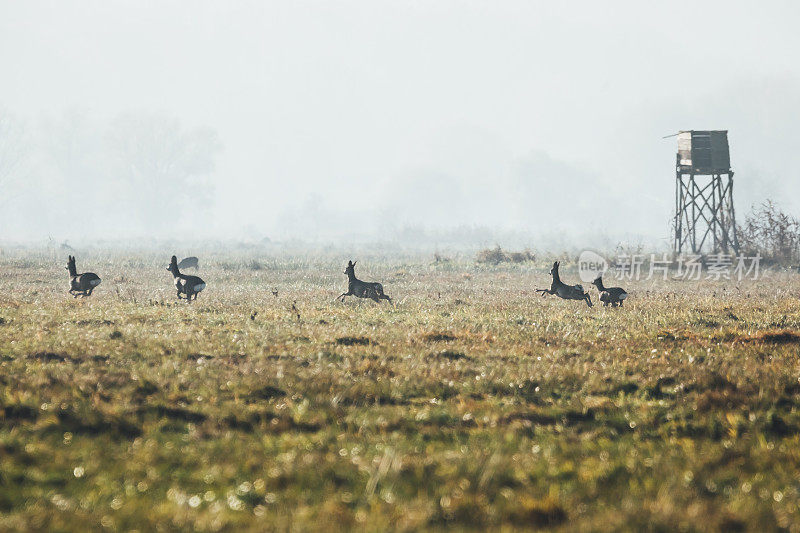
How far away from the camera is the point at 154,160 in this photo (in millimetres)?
122500

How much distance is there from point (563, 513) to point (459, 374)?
5220 millimetres

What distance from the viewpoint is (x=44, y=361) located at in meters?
A: 10.9

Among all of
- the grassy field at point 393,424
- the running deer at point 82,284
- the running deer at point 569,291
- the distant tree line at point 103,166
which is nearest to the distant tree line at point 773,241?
the running deer at point 569,291

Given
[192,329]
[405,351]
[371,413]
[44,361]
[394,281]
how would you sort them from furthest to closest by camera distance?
[394,281]
[192,329]
[405,351]
[44,361]
[371,413]

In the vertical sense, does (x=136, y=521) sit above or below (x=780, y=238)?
below

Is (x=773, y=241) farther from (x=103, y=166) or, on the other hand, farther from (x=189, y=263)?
(x=103, y=166)

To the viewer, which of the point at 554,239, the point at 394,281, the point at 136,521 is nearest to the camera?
the point at 136,521

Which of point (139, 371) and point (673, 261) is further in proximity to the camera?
point (673, 261)

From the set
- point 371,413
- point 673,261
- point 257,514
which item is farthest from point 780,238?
point 257,514

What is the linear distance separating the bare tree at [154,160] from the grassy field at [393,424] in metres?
112

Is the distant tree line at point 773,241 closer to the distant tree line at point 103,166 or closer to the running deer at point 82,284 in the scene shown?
the running deer at point 82,284

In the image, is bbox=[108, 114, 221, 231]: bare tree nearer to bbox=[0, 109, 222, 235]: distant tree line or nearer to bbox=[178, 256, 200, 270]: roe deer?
bbox=[0, 109, 222, 235]: distant tree line

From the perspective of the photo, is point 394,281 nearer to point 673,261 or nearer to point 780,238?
point 673,261

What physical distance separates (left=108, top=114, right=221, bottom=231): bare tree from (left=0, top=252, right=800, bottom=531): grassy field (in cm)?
11225
